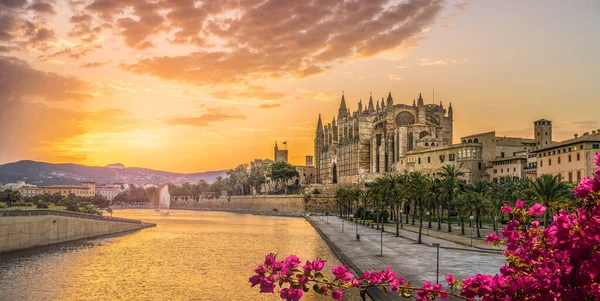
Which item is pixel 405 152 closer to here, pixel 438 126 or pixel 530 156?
pixel 438 126

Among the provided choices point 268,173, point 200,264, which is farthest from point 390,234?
point 268,173

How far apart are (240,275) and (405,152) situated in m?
78.5

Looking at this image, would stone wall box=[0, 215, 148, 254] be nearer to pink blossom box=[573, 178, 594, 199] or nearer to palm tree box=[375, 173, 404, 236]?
palm tree box=[375, 173, 404, 236]

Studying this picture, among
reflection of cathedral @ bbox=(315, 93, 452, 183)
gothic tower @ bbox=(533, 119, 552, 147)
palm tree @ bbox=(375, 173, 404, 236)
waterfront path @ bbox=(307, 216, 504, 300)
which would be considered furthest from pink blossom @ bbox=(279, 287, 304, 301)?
gothic tower @ bbox=(533, 119, 552, 147)

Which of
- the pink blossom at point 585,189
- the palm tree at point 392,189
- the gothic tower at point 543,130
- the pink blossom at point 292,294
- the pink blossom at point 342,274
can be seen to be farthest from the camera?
the gothic tower at point 543,130

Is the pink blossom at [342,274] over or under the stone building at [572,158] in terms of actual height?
under

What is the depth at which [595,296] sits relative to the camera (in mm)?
4777

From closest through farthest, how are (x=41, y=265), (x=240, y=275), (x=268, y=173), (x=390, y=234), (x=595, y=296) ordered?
(x=595, y=296) → (x=240, y=275) → (x=41, y=265) → (x=390, y=234) → (x=268, y=173)

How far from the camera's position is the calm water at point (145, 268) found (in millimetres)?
27359

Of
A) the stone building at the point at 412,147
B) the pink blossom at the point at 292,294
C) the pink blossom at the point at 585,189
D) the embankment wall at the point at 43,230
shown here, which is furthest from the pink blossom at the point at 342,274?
the stone building at the point at 412,147

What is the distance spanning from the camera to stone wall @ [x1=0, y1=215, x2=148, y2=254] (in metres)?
42.9

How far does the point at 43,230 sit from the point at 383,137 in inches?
3149

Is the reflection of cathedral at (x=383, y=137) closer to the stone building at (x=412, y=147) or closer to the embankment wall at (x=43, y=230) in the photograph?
the stone building at (x=412, y=147)

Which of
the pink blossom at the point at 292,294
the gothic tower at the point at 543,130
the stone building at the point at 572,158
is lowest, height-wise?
the pink blossom at the point at 292,294
